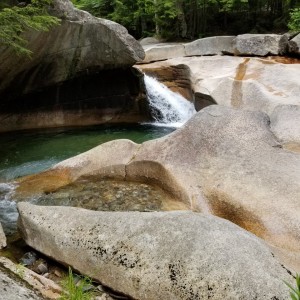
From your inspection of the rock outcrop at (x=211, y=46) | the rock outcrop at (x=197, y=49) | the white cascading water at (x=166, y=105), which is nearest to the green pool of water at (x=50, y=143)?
the white cascading water at (x=166, y=105)

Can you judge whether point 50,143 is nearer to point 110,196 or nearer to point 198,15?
point 110,196

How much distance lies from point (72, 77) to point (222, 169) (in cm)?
849

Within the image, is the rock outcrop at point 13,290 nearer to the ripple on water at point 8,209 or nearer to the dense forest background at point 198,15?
the ripple on water at point 8,209

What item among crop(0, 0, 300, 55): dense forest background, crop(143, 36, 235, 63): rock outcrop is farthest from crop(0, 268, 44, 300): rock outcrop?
crop(0, 0, 300, 55): dense forest background

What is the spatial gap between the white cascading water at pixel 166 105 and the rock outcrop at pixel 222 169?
668 cm

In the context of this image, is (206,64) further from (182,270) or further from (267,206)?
(182,270)

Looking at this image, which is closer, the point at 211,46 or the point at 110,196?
the point at 110,196

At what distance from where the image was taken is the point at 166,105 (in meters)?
13.9

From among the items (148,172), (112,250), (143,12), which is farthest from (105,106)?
(143,12)

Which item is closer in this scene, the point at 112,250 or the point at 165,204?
the point at 112,250

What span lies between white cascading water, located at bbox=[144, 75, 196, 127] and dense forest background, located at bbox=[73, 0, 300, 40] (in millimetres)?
10157

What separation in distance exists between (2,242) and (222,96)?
8459 millimetres

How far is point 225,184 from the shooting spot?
5.29 metres

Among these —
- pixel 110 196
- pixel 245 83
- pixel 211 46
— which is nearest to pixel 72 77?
pixel 245 83
